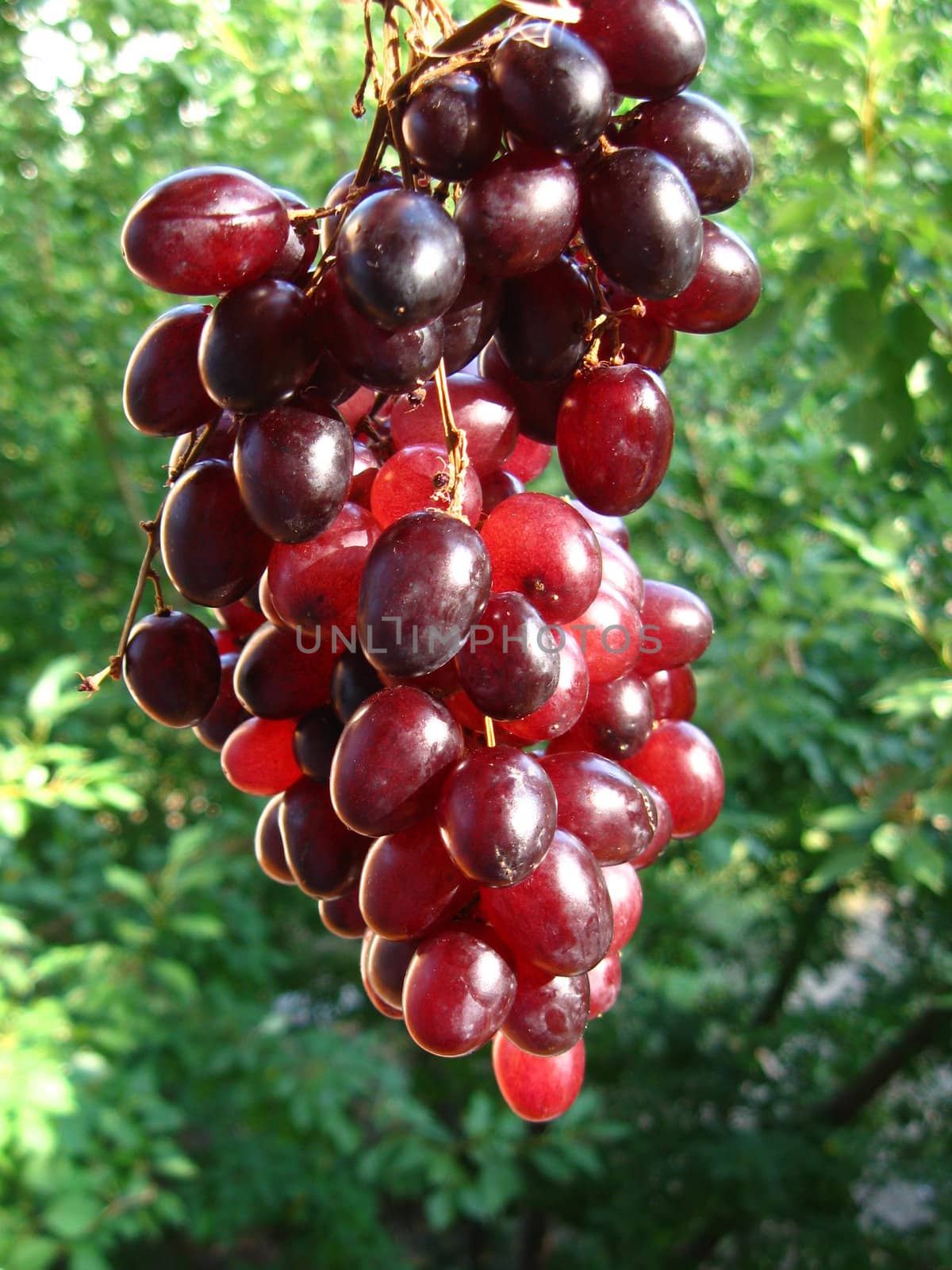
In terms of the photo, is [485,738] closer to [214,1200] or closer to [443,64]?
[443,64]

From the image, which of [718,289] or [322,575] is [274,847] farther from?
[718,289]

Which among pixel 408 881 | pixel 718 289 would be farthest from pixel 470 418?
pixel 408 881

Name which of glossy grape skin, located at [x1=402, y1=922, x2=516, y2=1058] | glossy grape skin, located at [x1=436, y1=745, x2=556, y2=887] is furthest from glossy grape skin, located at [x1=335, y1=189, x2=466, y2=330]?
glossy grape skin, located at [x1=402, y1=922, x2=516, y2=1058]

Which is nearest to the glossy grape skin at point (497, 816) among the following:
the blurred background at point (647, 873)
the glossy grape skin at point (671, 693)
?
the glossy grape skin at point (671, 693)

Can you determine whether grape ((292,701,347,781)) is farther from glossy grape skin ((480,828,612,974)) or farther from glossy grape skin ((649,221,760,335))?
glossy grape skin ((649,221,760,335))

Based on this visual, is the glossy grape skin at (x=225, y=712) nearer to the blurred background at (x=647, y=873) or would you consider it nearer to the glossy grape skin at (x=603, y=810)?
the glossy grape skin at (x=603, y=810)

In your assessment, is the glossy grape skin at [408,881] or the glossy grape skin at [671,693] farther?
the glossy grape skin at [671,693]
